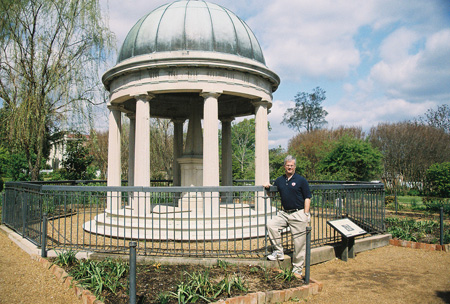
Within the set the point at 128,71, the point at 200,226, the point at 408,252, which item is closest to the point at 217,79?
the point at 128,71

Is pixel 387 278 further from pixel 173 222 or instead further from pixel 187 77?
pixel 187 77

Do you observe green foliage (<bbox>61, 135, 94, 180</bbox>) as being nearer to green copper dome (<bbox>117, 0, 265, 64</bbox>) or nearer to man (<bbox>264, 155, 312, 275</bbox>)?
green copper dome (<bbox>117, 0, 265, 64</bbox>)

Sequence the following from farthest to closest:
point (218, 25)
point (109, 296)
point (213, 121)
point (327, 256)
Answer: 1. point (218, 25)
2. point (213, 121)
3. point (327, 256)
4. point (109, 296)

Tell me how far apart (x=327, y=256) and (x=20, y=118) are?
14.1 m

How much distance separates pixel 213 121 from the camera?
9.83 meters

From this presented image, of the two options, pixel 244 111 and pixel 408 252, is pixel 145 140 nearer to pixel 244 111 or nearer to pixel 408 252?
pixel 244 111

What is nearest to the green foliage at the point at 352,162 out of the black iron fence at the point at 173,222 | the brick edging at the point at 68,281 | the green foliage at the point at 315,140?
the green foliage at the point at 315,140

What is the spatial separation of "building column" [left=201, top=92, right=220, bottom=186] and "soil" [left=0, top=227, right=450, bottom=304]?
368 cm

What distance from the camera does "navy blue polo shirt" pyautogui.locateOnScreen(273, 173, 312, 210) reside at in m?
6.15

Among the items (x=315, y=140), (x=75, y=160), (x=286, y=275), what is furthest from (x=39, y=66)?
(x=315, y=140)

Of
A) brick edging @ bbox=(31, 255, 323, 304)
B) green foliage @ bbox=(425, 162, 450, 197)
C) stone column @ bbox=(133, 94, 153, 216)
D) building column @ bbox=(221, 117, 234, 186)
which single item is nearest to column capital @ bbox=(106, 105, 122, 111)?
stone column @ bbox=(133, 94, 153, 216)

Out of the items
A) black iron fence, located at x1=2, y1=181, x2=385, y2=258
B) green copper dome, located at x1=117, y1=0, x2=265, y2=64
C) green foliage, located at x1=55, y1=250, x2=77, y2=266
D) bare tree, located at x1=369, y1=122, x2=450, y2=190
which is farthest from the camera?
bare tree, located at x1=369, y1=122, x2=450, y2=190

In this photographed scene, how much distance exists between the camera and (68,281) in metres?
5.73

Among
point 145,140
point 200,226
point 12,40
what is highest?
point 12,40
